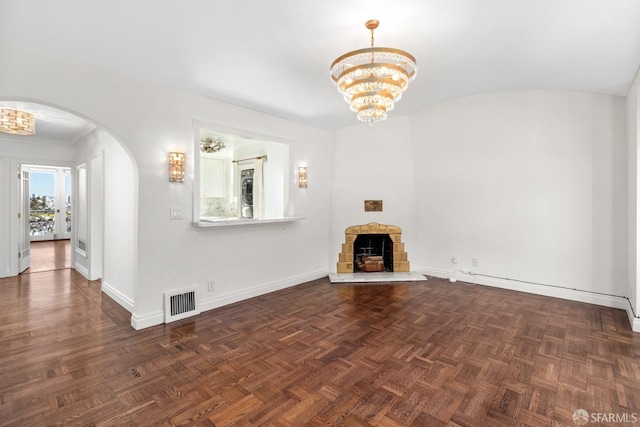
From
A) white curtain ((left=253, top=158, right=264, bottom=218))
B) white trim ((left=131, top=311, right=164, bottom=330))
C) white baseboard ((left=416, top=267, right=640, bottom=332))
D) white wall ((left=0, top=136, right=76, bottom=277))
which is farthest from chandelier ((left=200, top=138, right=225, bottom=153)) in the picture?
white baseboard ((left=416, top=267, right=640, bottom=332))

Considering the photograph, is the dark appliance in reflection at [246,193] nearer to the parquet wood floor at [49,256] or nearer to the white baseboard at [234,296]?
the white baseboard at [234,296]

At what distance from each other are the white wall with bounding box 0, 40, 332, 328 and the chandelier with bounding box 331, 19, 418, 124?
1647mm

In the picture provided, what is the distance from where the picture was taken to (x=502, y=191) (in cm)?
470

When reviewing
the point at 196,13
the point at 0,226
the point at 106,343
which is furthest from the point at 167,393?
the point at 0,226

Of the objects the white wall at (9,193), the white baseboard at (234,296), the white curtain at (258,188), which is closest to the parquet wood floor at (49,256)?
the white wall at (9,193)

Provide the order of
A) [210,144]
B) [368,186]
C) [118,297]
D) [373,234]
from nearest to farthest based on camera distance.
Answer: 1. [118,297]
2. [368,186]
3. [373,234]
4. [210,144]

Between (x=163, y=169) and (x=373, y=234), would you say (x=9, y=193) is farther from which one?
(x=373, y=234)

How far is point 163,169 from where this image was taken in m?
3.36

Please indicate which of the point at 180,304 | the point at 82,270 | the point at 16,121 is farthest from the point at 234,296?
the point at 16,121

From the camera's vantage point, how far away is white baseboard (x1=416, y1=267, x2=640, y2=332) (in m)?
3.80

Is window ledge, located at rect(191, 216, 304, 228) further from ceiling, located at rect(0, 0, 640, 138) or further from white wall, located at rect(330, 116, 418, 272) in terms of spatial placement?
ceiling, located at rect(0, 0, 640, 138)

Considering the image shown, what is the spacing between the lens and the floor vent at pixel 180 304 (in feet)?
11.1

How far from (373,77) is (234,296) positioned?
3.17 meters

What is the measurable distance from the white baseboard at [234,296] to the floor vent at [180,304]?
8cm
